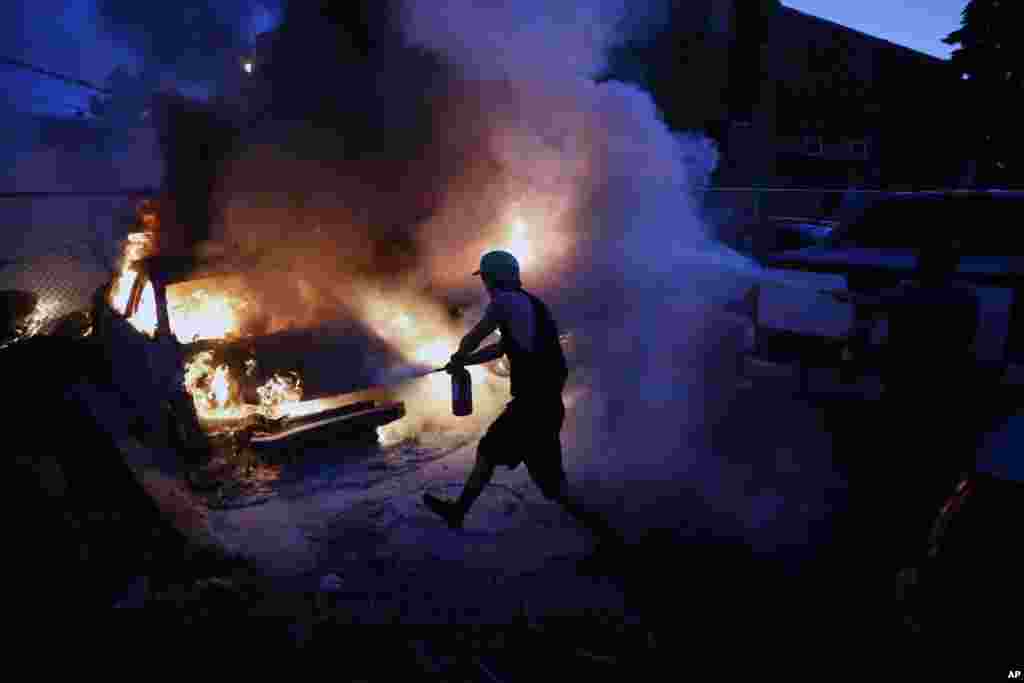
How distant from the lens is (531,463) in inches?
167

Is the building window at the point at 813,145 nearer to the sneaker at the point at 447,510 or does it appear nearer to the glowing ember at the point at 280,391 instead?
the glowing ember at the point at 280,391

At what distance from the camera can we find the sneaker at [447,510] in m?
4.34

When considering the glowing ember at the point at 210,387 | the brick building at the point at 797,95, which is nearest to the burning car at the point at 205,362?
the glowing ember at the point at 210,387

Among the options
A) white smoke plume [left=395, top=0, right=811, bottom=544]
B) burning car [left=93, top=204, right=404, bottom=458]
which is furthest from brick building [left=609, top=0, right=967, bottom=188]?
burning car [left=93, top=204, right=404, bottom=458]

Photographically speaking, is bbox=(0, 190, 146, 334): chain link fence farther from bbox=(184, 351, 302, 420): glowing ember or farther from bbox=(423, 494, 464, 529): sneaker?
bbox=(423, 494, 464, 529): sneaker

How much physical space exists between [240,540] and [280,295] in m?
4.20

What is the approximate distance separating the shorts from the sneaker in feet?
1.44

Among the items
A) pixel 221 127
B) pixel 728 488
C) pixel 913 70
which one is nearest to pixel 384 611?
pixel 728 488

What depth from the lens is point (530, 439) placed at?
4184 mm

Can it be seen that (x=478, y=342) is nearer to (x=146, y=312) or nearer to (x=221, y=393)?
(x=221, y=393)

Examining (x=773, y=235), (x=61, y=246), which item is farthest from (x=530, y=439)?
(x=61, y=246)

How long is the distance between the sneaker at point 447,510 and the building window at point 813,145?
17.3 m

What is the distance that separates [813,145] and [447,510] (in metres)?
17.9

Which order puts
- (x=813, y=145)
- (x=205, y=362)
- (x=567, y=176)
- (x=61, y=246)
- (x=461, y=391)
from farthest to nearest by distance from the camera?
(x=813, y=145), (x=61, y=246), (x=567, y=176), (x=205, y=362), (x=461, y=391)
